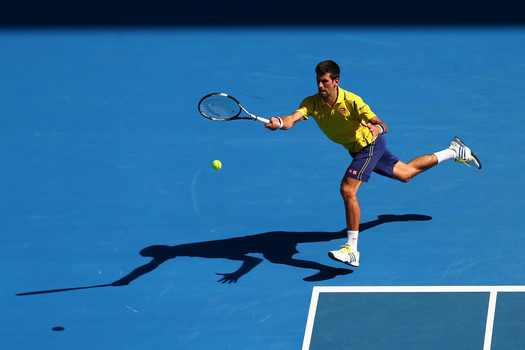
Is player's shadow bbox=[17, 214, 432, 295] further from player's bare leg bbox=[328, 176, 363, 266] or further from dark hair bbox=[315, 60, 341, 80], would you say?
dark hair bbox=[315, 60, 341, 80]

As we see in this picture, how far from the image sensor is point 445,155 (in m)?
10.5

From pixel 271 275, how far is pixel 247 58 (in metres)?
5.52

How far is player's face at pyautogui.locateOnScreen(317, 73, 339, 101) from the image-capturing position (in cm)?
908

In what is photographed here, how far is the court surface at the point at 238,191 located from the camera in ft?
28.4

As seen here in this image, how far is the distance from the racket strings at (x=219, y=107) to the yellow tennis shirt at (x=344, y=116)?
0.63m

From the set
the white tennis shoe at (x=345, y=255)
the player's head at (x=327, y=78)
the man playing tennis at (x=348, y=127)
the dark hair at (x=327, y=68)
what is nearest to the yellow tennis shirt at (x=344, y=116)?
the man playing tennis at (x=348, y=127)

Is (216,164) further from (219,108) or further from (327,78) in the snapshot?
(327,78)

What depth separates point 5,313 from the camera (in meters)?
8.68

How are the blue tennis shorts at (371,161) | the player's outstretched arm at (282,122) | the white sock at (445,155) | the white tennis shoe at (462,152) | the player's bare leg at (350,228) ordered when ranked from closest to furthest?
the player's outstretched arm at (282,122)
the player's bare leg at (350,228)
the blue tennis shorts at (371,161)
the white sock at (445,155)
the white tennis shoe at (462,152)

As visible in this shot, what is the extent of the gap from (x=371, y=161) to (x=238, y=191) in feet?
6.07

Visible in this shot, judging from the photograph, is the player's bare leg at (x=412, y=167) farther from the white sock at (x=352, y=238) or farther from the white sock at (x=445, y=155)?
the white sock at (x=352, y=238)

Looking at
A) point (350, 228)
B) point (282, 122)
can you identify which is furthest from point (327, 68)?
point (350, 228)

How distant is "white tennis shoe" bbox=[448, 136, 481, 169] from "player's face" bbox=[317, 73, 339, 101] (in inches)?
83.1

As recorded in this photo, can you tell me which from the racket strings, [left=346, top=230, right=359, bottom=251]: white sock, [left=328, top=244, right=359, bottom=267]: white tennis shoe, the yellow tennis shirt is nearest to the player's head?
the yellow tennis shirt
